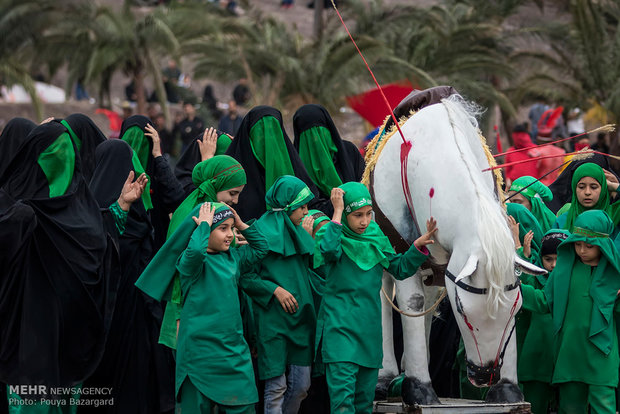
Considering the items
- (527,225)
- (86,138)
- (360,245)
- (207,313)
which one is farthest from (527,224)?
(86,138)

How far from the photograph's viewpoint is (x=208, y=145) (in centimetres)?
774

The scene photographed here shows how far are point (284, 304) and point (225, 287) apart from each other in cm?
50

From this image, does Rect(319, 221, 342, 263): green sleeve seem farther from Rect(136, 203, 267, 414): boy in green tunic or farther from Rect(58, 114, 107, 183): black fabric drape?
Rect(58, 114, 107, 183): black fabric drape

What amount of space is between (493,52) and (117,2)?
513 inches

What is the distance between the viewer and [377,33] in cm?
1742

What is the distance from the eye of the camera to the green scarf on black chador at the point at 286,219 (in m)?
6.24

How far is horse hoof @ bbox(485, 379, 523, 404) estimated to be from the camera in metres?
6.05

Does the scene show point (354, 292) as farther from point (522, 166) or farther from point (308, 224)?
point (522, 166)

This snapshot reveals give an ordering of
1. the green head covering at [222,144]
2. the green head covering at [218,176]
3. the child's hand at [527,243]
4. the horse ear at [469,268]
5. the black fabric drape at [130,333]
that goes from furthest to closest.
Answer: the green head covering at [222,144]
the child's hand at [527,243]
the black fabric drape at [130,333]
the green head covering at [218,176]
the horse ear at [469,268]

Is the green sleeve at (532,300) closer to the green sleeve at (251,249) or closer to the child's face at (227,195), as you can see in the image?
the green sleeve at (251,249)

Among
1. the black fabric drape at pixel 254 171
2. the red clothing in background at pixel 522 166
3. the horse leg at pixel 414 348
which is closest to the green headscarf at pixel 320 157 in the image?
the black fabric drape at pixel 254 171

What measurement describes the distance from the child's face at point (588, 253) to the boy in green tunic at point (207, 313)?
7.73ft

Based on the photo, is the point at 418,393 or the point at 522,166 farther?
the point at 522,166

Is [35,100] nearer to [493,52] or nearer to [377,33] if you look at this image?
[377,33]
